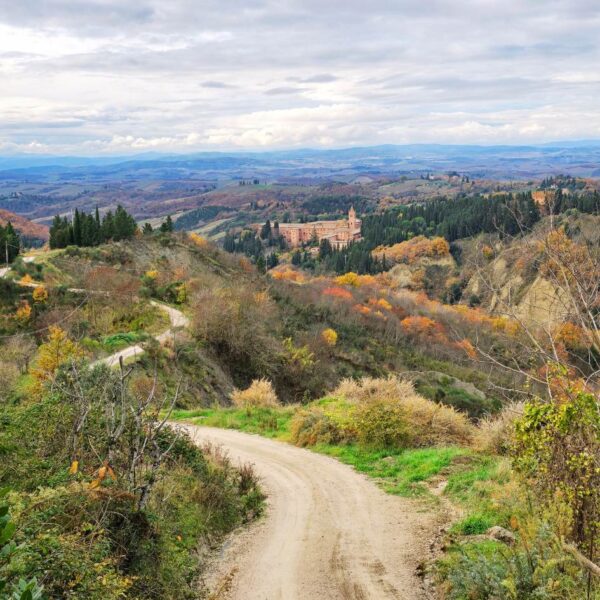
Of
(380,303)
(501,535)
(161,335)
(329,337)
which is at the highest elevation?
(501,535)

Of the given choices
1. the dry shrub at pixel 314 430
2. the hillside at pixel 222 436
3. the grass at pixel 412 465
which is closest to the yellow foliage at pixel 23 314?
the hillside at pixel 222 436

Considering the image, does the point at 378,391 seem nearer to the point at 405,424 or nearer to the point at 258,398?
the point at 405,424

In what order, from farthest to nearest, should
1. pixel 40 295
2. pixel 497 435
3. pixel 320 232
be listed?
pixel 320 232, pixel 40 295, pixel 497 435

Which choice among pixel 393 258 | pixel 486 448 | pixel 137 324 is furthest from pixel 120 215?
pixel 393 258

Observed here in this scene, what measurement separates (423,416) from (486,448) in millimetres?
2230

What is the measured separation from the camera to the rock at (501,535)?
7.99 meters

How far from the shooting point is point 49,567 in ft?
17.5

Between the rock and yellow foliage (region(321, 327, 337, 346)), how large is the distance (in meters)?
37.0

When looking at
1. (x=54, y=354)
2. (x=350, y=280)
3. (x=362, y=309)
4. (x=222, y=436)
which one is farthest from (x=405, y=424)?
(x=350, y=280)

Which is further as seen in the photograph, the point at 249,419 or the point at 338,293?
the point at 338,293

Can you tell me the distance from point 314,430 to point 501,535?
8.20 metres

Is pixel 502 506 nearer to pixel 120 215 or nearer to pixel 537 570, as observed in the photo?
pixel 537 570

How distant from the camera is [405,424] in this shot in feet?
47.5

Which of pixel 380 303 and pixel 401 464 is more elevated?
pixel 401 464
